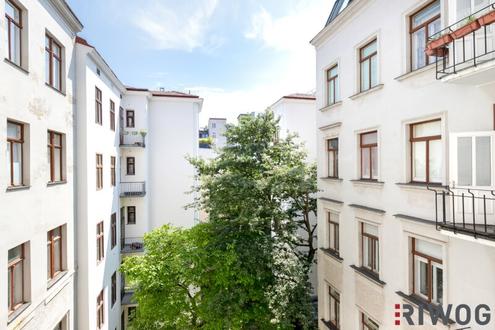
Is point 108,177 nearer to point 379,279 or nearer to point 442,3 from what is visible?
point 379,279

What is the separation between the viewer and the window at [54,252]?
355 inches

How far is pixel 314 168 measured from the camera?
13.1 metres

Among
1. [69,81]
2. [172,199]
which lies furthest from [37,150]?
[172,199]

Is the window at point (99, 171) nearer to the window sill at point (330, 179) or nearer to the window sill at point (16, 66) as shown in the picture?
the window sill at point (16, 66)

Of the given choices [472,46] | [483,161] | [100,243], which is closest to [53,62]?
Result: [100,243]

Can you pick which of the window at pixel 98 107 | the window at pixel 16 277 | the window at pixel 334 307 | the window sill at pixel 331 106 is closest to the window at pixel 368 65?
the window sill at pixel 331 106

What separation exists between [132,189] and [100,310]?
7.56 metres

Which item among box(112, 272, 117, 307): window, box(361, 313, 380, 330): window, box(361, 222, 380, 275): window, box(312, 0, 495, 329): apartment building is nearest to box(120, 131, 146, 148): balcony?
box(112, 272, 117, 307): window

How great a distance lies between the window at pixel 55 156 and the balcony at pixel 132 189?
25.8 ft

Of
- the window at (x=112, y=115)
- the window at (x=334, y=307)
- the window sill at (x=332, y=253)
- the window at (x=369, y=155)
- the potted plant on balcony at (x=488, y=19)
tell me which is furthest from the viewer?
the window at (x=112, y=115)

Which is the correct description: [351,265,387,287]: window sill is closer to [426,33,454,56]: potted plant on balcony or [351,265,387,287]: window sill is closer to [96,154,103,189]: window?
[426,33,454,56]: potted plant on balcony

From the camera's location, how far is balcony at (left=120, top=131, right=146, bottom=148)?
58.4ft

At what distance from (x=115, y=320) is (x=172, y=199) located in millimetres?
7892

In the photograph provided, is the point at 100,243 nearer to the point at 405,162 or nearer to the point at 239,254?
the point at 239,254
